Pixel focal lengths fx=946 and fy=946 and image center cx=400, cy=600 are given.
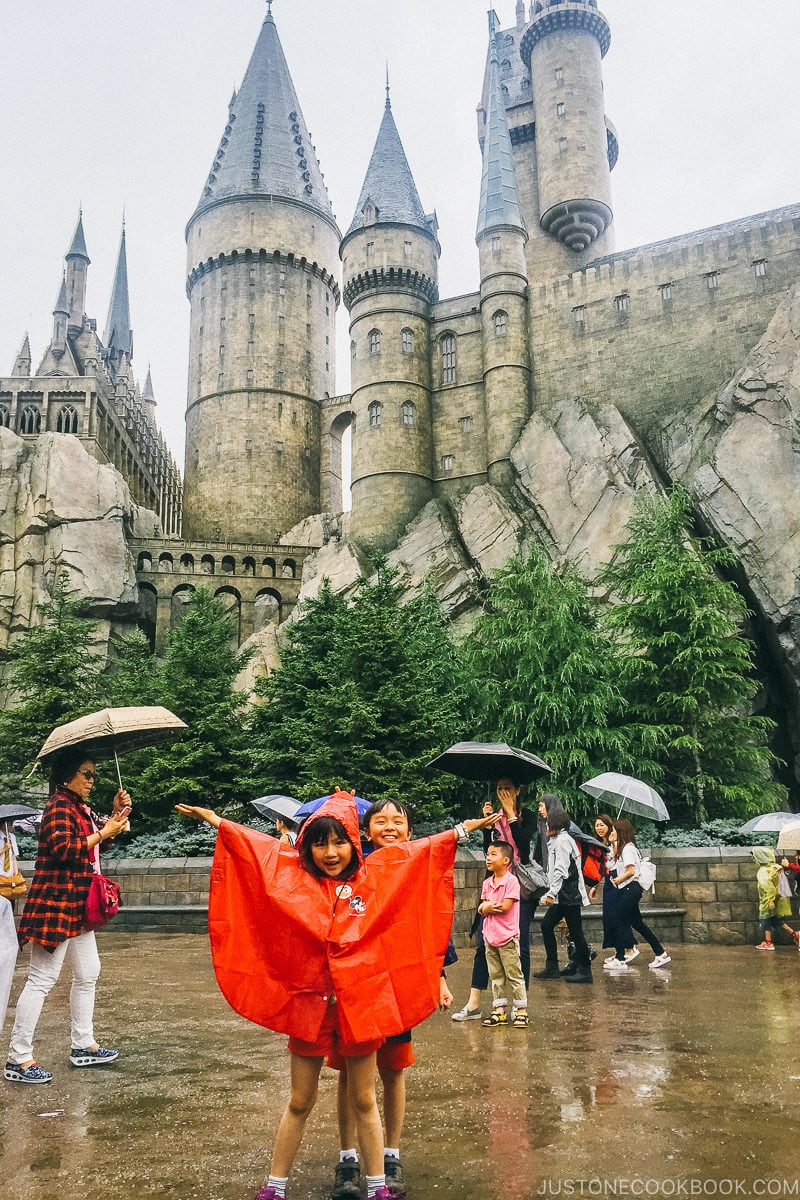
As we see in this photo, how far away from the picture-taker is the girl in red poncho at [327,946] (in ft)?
12.2

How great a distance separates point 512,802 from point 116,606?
36.2 meters

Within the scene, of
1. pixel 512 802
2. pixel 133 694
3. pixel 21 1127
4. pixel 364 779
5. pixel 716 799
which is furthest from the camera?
pixel 133 694

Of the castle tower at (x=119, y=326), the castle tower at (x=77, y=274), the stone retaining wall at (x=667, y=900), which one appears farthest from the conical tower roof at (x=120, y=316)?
the stone retaining wall at (x=667, y=900)

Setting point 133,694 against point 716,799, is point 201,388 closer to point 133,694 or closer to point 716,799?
point 133,694

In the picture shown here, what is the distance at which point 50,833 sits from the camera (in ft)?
19.3

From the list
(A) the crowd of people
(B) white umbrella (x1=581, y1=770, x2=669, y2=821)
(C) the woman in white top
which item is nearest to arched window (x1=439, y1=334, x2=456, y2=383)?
(B) white umbrella (x1=581, y1=770, x2=669, y2=821)

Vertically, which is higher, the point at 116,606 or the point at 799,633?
the point at 116,606

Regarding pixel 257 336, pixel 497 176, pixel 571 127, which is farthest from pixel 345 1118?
pixel 257 336

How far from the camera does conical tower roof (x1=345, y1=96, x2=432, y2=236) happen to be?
42.7 metres

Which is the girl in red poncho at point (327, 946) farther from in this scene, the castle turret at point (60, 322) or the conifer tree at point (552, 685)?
the castle turret at point (60, 322)

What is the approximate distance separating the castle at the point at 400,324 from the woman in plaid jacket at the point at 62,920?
33348mm

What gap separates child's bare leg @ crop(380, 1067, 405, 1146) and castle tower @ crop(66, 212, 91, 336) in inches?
2757

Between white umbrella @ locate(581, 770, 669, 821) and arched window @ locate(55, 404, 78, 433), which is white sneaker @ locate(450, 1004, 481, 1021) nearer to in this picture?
white umbrella @ locate(581, 770, 669, 821)

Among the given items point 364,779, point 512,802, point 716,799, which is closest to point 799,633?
point 716,799
